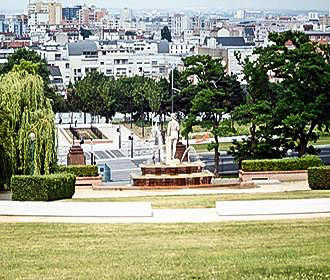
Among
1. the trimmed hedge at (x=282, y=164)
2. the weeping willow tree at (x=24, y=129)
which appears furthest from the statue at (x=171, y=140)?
the weeping willow tree at (x=24, y=129)

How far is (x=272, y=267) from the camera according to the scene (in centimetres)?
1151

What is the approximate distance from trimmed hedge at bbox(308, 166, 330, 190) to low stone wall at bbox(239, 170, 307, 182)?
12.6 ft

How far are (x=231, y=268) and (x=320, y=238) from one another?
2819mm

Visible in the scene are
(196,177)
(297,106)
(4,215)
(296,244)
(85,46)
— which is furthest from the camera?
(85,46)

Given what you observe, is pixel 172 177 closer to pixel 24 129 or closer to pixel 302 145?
pixel 24 129

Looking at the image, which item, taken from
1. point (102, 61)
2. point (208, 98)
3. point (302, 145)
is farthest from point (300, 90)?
point (102, 61)

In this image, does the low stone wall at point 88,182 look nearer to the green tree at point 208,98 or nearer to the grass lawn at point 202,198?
the grass lawn at point 202,198

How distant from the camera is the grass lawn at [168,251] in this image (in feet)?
37.3

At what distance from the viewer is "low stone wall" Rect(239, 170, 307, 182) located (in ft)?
89.0

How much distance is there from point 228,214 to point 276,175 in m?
10.9

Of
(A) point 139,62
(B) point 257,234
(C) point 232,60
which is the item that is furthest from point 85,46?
(B) point 257,234

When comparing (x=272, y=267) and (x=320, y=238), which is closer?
(x=272, y=267)

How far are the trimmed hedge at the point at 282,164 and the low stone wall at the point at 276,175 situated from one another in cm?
11

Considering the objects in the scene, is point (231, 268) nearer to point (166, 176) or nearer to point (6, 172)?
point (6, 172)
